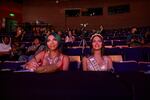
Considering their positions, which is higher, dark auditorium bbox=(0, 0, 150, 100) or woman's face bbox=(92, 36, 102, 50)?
woman's face bbox=(92, 36, 102, 50)

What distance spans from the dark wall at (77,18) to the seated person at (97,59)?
15.0 m

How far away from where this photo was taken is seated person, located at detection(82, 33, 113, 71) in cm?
346

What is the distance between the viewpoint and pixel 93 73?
1529 mm

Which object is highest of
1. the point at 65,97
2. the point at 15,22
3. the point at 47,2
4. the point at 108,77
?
the point at 47,2

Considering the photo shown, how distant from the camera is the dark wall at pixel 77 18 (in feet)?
59.7

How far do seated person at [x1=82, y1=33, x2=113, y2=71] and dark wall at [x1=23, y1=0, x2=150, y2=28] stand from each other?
15000mm

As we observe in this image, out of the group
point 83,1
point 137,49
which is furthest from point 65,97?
point 83,1

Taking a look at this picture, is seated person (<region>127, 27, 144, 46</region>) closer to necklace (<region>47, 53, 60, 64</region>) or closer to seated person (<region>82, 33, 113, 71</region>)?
seated person (<region>82, 33, 113, 71</region>)

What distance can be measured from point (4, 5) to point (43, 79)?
18776 mm

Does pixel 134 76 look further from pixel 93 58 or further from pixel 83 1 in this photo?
pixel 83 1

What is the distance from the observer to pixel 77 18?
19.8 meters

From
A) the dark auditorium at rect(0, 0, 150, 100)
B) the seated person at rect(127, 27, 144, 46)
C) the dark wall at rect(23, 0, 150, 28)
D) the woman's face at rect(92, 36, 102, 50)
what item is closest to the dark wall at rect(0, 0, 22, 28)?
the dark wall at rect(23, 0, 150, 28)

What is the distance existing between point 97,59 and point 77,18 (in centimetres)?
1638

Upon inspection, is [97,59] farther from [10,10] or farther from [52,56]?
[10,10]
